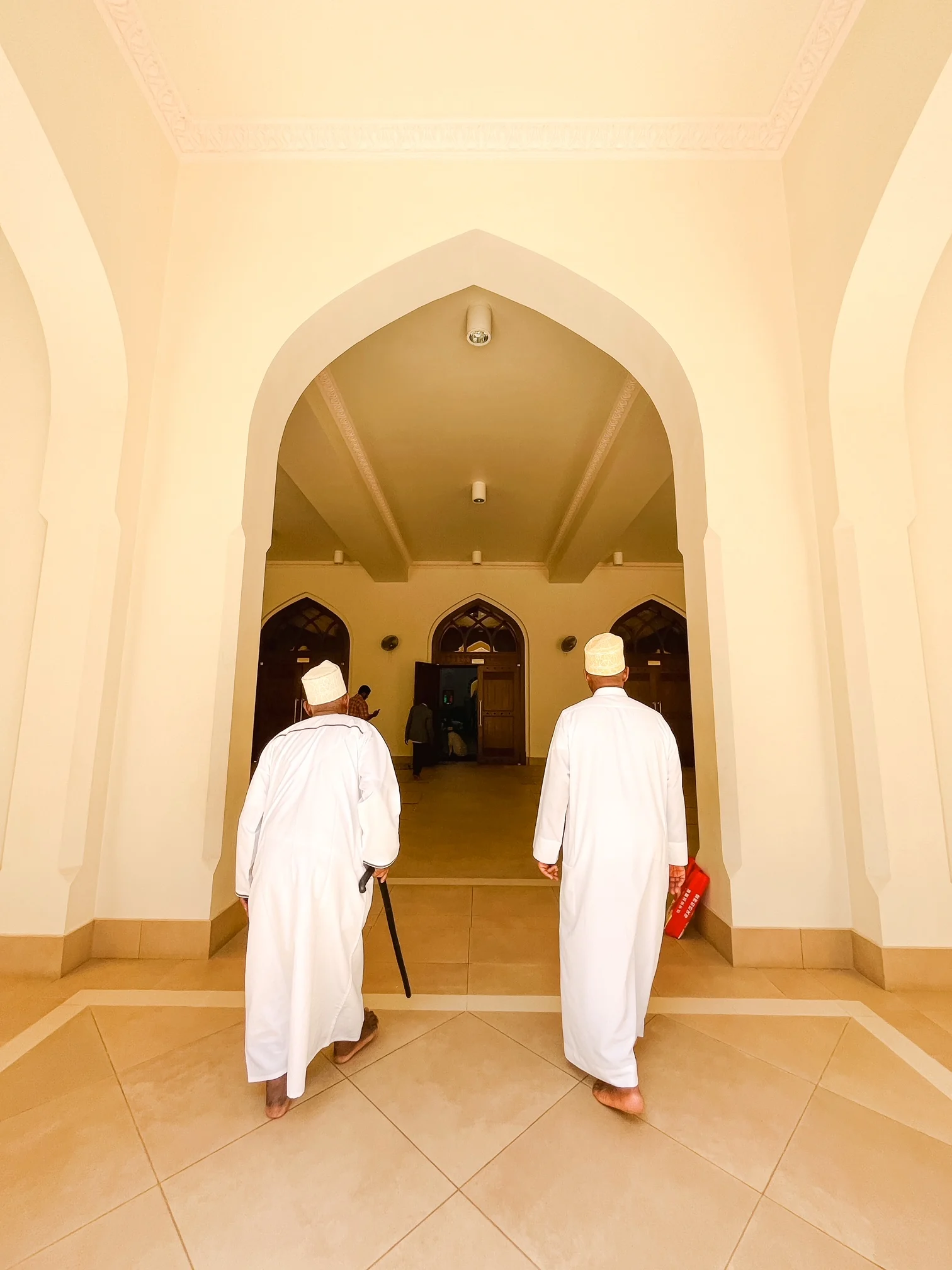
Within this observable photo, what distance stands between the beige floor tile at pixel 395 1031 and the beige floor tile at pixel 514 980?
219 millimetres

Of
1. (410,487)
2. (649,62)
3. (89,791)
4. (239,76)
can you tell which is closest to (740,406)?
(649,62)

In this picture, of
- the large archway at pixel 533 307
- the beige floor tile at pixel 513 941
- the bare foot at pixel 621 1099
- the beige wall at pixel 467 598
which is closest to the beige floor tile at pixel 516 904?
the beige floor tile at pixel 513 941

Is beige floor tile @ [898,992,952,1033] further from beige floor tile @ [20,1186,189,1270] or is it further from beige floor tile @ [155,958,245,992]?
beige floor tile @ [155,958,245,992]

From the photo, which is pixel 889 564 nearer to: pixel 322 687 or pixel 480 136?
pixel 322 687

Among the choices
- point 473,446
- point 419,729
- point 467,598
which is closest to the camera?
point 473,446

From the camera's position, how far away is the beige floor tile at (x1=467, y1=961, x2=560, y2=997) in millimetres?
2234

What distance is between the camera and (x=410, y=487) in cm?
646

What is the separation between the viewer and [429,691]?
9.01m

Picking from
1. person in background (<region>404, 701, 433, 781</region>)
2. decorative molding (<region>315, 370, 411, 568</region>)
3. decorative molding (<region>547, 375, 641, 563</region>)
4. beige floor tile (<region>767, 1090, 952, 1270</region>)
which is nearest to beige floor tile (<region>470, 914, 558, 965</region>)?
beige floor tile (<region>767, 1090, 952, 1270</region>)

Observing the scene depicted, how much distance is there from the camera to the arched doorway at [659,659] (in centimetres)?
940

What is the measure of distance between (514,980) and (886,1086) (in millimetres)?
A: 1251

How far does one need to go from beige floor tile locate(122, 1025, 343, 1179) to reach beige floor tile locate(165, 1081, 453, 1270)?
2.6 inches

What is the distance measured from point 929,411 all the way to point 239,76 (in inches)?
144

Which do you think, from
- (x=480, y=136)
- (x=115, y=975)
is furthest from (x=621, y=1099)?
(x=480, y=136)
